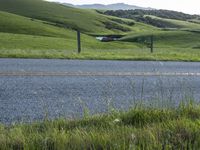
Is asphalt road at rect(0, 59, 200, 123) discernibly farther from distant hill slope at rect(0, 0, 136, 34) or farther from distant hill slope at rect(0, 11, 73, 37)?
distant hill slope at rect(0, 0, 136, 34)

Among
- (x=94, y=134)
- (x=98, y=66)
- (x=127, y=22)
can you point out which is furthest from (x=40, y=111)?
(x=127, y=22)

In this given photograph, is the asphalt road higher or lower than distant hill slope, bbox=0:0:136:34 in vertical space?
higher

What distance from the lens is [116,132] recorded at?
609cm

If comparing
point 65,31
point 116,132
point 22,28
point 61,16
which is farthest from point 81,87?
point 61,16

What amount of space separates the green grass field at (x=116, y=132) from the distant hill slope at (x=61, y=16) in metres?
101

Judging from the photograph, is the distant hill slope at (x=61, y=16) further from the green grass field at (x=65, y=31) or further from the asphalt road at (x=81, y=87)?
the asphalt road at (x=81, y=87)

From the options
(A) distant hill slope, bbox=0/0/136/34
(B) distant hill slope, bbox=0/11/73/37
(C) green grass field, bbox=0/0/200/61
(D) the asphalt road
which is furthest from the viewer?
(A) distant hill slope, bbox=0/0/136/34

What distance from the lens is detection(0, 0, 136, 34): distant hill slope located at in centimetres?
11419

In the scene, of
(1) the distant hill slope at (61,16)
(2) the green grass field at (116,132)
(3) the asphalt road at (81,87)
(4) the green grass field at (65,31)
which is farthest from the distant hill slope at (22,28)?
(2) the green grass field at (116,132)

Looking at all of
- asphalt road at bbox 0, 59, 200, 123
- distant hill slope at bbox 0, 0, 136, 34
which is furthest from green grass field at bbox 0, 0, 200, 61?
asphalt road at bbox 0, 59, 200, 123

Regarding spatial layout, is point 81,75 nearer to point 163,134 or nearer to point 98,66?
point 98,66

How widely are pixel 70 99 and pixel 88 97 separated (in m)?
0.49

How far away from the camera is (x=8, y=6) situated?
407 feet

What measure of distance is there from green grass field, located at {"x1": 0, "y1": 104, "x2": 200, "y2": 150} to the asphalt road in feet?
1.59
